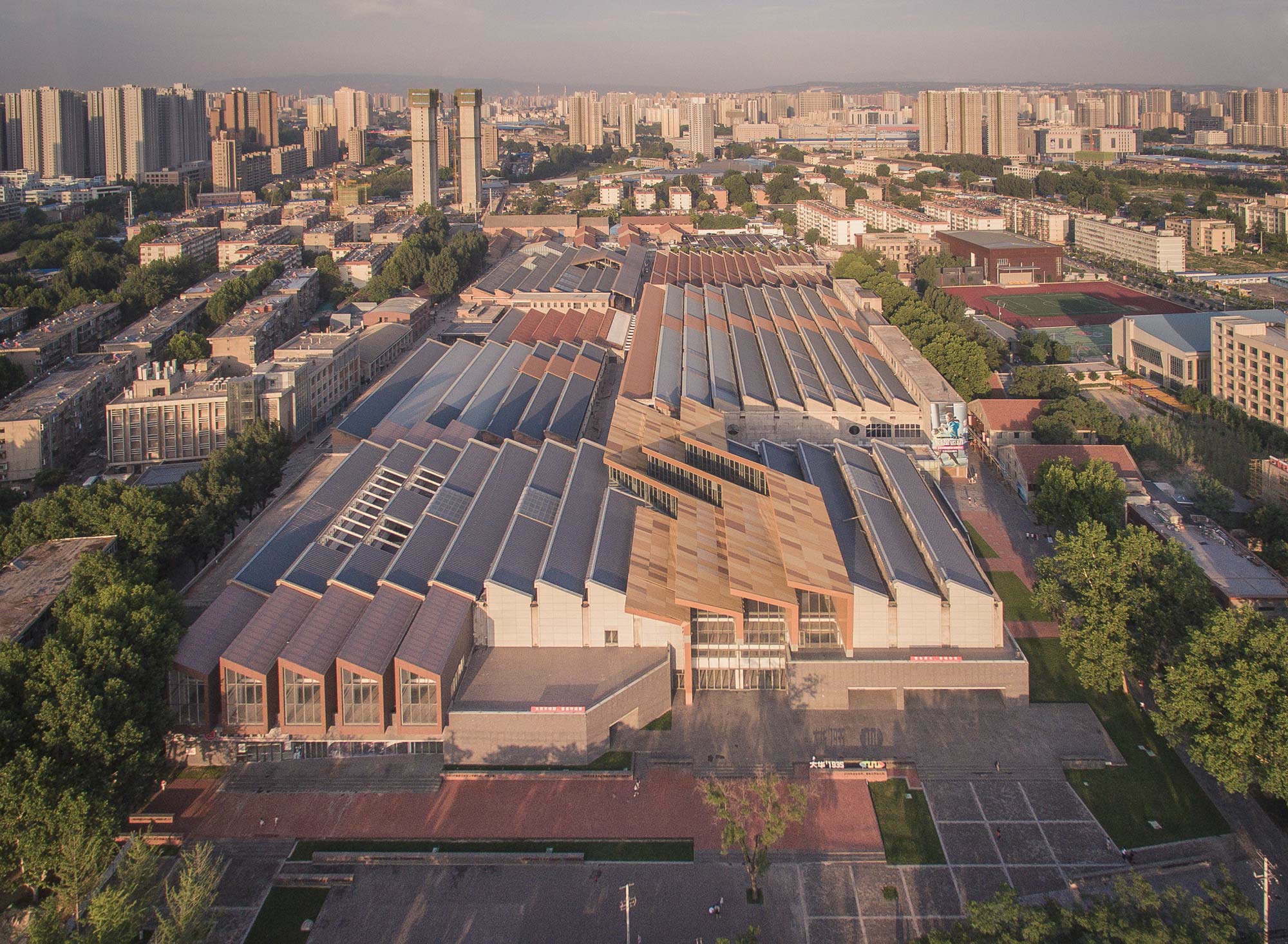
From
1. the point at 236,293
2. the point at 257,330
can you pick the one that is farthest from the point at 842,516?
the point at 236,293

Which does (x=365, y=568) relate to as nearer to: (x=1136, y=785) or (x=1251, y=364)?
(x=1136, y=785)

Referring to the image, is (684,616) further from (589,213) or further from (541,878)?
(589,213)

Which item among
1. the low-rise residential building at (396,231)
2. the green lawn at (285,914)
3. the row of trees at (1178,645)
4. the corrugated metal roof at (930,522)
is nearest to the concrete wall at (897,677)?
the row of trees at (1178,645)

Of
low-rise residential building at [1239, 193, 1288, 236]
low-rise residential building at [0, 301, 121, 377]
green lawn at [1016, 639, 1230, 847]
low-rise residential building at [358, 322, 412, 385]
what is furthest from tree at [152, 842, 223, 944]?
low-rise residential building at [1239, 193, 1288, 236]

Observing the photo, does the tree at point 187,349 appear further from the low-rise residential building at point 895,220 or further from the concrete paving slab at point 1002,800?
the low-rise residential building at point 895,220

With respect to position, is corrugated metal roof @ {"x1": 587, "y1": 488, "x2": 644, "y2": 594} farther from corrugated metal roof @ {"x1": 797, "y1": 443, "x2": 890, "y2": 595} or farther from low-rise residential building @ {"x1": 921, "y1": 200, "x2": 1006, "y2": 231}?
low-rise residential building @ {"x1": 921, "y1": 200, "x2": 1006, "y2": 231}
